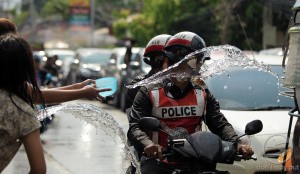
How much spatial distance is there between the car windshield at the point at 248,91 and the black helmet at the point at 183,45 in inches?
148

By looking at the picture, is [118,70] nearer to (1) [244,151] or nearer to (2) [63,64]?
(2) [63,64]

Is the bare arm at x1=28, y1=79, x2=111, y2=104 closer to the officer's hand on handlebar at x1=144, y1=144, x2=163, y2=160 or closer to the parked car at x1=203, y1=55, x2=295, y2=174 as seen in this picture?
the officer's hand on handlebar at x1=144, y1=144, x2=163, y2=160

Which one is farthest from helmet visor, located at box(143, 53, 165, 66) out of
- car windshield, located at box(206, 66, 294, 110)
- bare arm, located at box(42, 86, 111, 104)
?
car windshield, located at box(206, 66, 294, 110)

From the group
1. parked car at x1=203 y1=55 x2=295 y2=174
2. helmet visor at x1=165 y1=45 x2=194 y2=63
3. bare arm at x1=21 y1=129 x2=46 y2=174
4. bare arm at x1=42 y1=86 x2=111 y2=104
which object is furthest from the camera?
parked car at x1=203 y1=55 x2=295 y2=174

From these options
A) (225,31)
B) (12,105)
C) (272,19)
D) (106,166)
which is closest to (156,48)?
(12,105)

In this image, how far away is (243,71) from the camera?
33.7ft

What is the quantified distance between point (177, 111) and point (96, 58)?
85.4ft

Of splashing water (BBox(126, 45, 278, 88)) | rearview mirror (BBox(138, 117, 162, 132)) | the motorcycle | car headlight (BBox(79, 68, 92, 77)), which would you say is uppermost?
splashing water (BBox(126, 45, 278, 88))

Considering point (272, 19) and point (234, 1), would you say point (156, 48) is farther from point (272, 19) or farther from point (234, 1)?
point (234, 1)

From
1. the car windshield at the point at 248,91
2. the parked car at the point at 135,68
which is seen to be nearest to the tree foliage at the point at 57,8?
the parked car at the point at 135,68

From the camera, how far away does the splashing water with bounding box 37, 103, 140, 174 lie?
5.63 metres

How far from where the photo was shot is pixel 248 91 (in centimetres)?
1002

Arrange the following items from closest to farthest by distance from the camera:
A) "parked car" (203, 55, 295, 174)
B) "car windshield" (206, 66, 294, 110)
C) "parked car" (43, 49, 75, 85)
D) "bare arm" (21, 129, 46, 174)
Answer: "bare arm" (21, 129, 46, 174) → "parked car" (203, 55, 295, 174) → "car windshield" (206, 66, 294, 110) → "parked car" (43, 49, 75, 85)

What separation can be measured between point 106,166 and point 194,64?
624 centimetres
